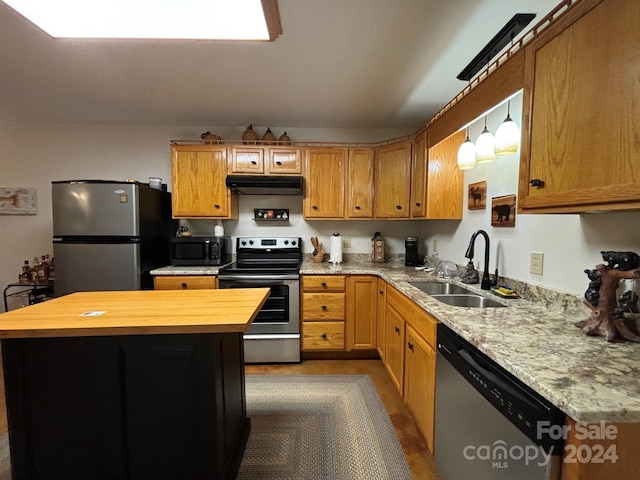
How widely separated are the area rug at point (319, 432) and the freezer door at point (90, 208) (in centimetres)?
184

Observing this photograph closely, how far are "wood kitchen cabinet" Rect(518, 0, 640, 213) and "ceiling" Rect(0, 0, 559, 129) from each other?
618 mm

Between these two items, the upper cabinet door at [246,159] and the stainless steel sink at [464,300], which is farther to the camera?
the upper cabinet door at [246,159]

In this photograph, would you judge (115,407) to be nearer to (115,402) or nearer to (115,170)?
(115,402)

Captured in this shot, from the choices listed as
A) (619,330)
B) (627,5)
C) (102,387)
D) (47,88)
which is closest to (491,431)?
(619,330)

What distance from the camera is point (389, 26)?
4.87ft

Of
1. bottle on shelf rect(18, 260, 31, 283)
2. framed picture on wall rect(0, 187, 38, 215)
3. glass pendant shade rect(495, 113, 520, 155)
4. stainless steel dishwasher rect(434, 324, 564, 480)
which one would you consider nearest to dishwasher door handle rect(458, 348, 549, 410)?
stainless steel dishwasher rect(434, 324, 564, 480)

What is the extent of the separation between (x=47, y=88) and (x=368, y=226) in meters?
3.29

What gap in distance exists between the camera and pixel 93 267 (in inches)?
89.4

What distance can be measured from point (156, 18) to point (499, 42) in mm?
1797

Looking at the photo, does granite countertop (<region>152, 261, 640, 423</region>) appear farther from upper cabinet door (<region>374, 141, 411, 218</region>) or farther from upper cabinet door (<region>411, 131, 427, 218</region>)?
upper cabinet door (<region>374, 141, 411, 218</region>)

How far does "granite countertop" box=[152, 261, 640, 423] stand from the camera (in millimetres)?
617

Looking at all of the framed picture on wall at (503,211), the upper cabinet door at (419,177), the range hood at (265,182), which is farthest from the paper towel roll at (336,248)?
the framed picture on wall at (503,211)

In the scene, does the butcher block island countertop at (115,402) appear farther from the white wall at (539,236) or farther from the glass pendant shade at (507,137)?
the white wall at (539,236)

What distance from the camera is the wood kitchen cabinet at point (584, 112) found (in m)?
0.74
